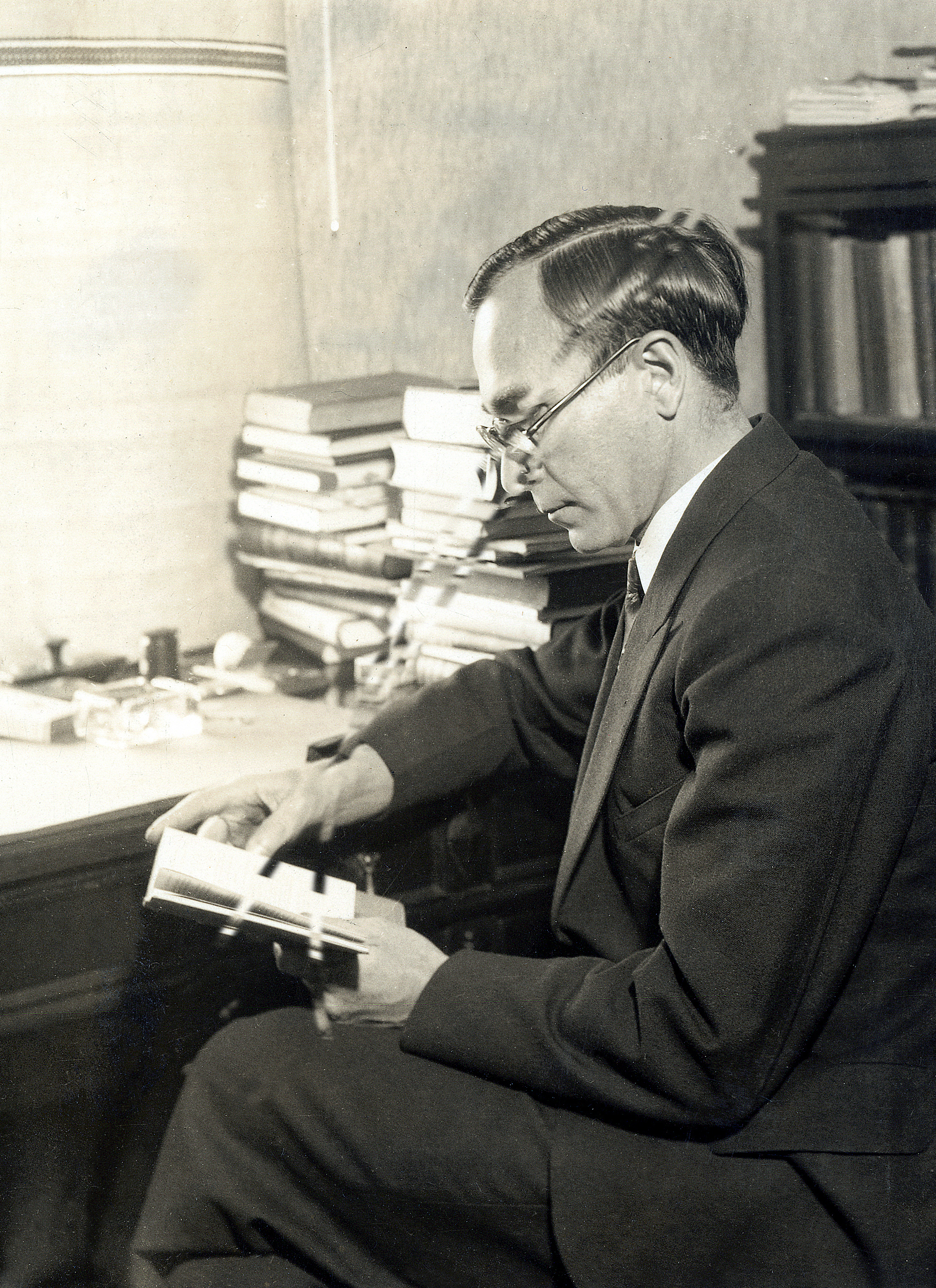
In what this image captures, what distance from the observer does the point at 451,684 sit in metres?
1.68

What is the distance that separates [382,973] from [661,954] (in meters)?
0.32

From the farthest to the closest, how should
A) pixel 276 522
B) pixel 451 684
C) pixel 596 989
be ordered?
1. pixel 276 522
2. pixel 451 684
3. pixel 596 989

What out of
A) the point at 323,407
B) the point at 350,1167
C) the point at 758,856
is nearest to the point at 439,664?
the point at 323,407

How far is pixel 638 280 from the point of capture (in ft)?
4.30

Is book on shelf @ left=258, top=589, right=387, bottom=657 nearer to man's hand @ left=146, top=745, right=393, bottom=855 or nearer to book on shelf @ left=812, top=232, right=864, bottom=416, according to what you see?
man's hand @ left=146, top=745, right=393, bottom=855

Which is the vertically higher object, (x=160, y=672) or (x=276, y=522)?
(x=276, y=522)

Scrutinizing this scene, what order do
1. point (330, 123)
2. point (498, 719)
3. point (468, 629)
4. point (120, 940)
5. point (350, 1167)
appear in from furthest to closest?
point (330, 123), point (468, 629), point (498, 719), point (120, 940), point (350, 1167)

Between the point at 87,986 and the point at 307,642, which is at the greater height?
the point at 307,642

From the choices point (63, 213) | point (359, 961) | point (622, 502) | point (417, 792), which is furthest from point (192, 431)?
point (359, 961)

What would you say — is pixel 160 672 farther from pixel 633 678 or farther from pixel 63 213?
pixel 633 678

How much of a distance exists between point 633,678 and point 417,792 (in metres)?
0.45

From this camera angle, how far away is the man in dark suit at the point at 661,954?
3.48 ft

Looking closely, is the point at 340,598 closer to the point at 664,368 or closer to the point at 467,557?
the point at 467,557

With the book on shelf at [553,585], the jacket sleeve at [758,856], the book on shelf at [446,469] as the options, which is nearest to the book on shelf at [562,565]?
the book on shelf at [553,585]
